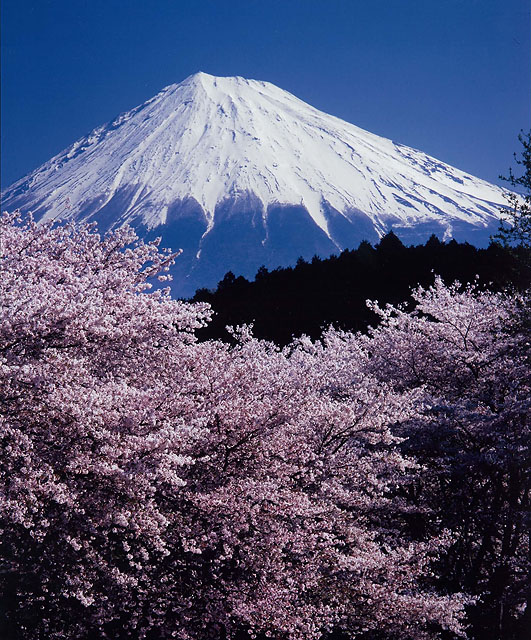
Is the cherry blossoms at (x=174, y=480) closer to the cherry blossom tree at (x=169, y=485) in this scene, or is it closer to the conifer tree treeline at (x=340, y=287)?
the cherry blossom tree at (x=169, y=485)

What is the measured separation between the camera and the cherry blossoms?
20.3 feet

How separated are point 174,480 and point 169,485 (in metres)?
1.31

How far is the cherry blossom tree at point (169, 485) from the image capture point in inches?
243

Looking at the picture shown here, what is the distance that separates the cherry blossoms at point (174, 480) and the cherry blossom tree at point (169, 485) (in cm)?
3

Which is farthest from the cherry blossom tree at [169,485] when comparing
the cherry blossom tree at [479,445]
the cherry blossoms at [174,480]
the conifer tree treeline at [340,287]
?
the conifer tree treeline at [340,287]

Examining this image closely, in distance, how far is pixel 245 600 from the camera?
288 inches

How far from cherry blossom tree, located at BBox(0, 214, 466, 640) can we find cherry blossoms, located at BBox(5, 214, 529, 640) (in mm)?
28

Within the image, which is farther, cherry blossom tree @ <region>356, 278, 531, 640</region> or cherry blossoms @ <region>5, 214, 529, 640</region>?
cherry blossom tree @ <region>356, 278, 531, 640</region>

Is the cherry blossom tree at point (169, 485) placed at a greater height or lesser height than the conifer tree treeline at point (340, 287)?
lesser

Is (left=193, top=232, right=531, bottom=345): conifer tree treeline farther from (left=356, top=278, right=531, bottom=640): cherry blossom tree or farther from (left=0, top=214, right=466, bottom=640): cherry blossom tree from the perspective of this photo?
(left=0, top=214, right=466, bottom=640): cherry blossom tree

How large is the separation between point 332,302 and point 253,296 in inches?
344

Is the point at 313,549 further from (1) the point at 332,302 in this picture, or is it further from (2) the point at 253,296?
(2) the point at 253,296

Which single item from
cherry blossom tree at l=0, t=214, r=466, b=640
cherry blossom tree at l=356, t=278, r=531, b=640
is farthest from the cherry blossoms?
cherry blossom tree at l=356, t=278, r=531, b=640

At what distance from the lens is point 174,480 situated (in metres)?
5.99
